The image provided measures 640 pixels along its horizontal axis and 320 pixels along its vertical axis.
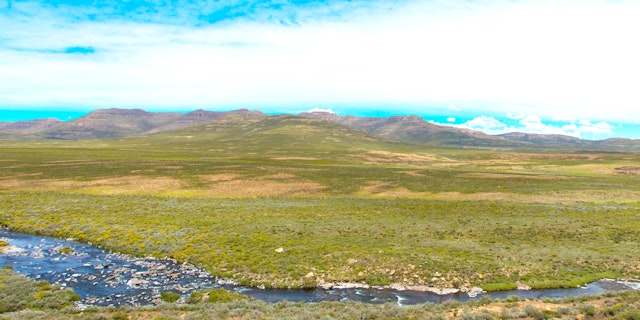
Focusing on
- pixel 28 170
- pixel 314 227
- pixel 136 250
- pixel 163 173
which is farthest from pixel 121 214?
pixel 28 170

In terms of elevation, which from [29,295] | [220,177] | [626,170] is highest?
[29,295]

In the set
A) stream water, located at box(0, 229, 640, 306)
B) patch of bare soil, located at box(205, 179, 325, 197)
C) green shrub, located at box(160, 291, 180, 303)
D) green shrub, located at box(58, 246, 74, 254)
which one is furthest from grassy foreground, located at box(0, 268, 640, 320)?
patch of bare soil, located at box(205, 179, 325, 197)

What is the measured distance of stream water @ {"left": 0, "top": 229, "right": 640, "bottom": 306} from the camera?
80.0ft

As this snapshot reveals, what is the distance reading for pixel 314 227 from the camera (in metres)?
41.9

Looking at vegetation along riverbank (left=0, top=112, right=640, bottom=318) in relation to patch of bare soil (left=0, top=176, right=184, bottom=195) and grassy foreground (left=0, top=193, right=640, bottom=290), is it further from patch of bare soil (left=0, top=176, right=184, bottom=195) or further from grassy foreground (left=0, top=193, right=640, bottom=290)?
patch of bare soil (left=0, top=176, right=184, bottom=195)

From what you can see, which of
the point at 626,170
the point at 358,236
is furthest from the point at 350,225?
the point at 626,170

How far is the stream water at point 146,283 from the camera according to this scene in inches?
960

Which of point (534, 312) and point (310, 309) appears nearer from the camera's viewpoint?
point (534, 312)

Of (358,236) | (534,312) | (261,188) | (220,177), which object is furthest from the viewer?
(220,177)

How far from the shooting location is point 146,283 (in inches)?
1029

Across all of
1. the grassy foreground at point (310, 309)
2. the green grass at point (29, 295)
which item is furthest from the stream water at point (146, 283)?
the grassy foreground at point (310, 309)

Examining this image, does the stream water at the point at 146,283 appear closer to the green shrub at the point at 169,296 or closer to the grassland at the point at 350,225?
the green shrub at the point at 169,296

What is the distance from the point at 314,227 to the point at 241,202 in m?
20.2

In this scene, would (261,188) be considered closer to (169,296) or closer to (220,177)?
(220,177)
